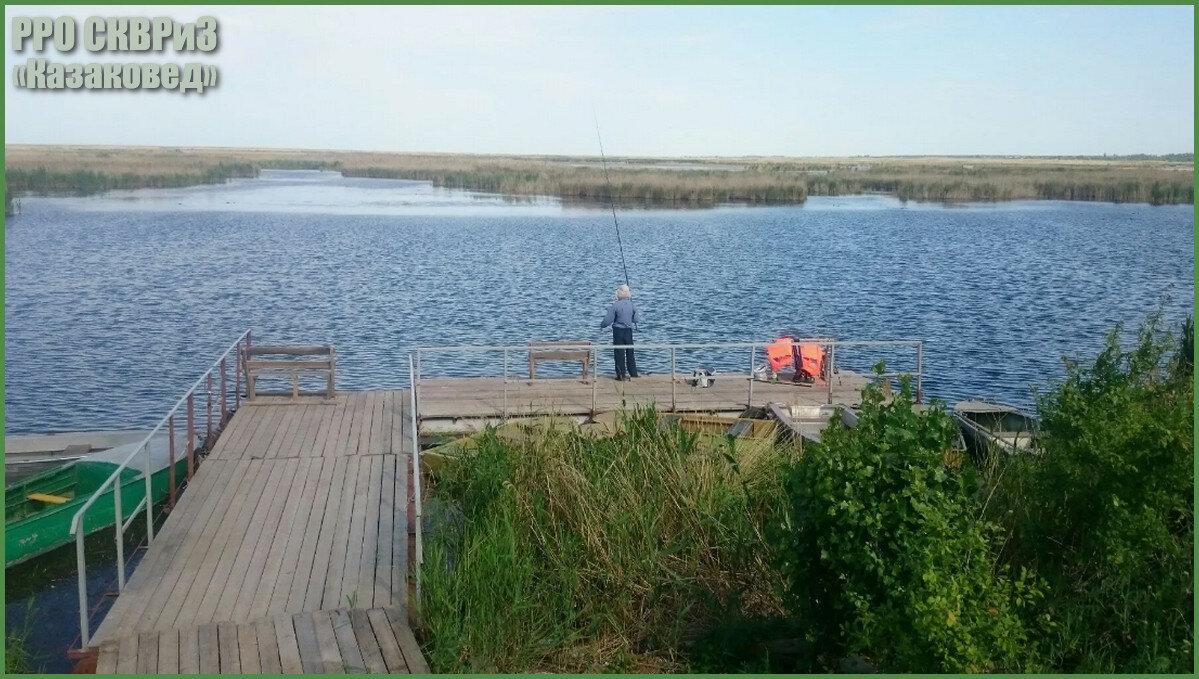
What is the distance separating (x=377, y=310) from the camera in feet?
86.8

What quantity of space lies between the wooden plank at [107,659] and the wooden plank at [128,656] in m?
0.02

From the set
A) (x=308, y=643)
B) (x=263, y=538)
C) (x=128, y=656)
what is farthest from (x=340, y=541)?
(x=128, y=656)

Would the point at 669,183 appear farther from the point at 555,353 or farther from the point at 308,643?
the point at 308,643

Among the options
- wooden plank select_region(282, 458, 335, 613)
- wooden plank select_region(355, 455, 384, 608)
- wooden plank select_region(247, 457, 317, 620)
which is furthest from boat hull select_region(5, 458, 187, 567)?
wooden plank select_region(355, 455, 384, 608)

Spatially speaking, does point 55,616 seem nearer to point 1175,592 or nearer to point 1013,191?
point 1175,592

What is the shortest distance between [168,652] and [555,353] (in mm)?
9087

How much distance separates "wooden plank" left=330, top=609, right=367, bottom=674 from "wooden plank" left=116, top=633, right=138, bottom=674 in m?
1.10

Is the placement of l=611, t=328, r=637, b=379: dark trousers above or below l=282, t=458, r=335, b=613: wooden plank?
above

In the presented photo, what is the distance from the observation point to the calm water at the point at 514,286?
816 inches

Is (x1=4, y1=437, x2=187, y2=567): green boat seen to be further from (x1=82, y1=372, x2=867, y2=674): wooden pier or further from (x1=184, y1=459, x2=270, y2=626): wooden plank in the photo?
(x1=184, y1=459, x2=270, y2=626): wooden plank

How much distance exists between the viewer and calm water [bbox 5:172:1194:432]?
816 inches

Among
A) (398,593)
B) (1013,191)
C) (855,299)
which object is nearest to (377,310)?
(855,299)

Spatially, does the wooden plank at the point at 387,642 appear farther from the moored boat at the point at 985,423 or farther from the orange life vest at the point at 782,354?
the orange life vest at the point at 782,354

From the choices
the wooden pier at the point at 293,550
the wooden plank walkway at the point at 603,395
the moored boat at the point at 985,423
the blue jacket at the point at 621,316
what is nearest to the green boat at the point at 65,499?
the wooden pier at the point at 293,550
